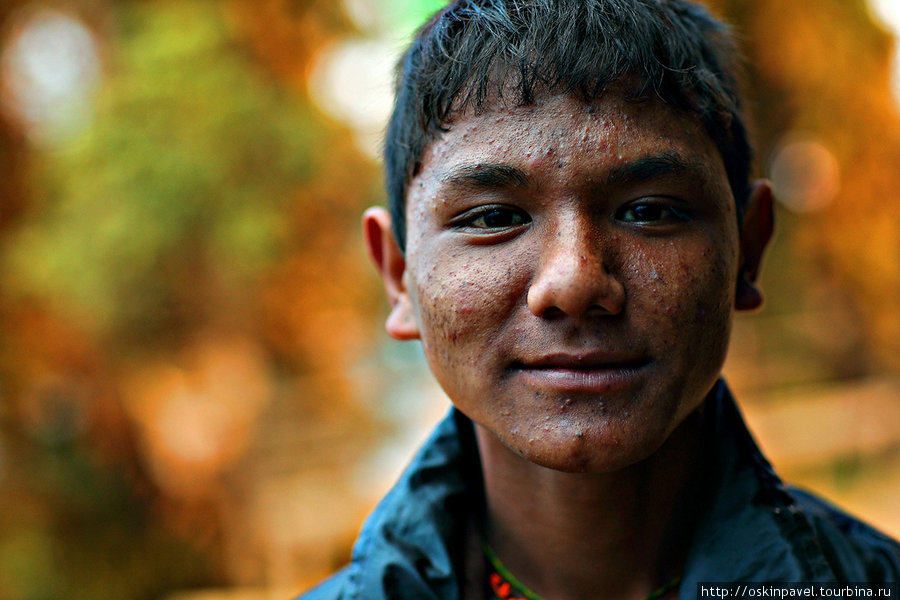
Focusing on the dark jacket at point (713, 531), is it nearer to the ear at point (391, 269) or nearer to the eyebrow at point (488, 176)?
the ear at point (391, 269)

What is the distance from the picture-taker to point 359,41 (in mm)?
5211

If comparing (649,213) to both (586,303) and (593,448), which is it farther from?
(593,448)

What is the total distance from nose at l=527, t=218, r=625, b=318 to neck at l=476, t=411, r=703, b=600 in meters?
0.39

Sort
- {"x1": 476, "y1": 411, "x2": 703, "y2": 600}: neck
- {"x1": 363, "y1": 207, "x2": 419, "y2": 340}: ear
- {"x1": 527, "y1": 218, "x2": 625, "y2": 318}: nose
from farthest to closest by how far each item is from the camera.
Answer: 1. {"x1": 363, "y1": 207, "x2": 419, "y2": 340}: ear
2. {"x1": 476, "y1": 411, "x2": 703, "y2": 600}: neck
3. {"x1": 527, "y1": 218, "x2": 625, "y2": 318}: nose

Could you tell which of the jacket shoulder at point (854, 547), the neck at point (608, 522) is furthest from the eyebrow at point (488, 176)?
the jacket shoulder at point (854, 547)

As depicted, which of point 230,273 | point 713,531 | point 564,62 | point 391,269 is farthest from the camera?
point 230,273

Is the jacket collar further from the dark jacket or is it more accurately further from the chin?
the chin

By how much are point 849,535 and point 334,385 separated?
499cm

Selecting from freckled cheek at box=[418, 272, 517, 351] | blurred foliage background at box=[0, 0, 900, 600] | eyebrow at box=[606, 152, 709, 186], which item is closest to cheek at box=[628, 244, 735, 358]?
eyebrow at box=[606, 152, 709, 186]

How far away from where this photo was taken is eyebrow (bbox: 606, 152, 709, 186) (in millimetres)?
1292

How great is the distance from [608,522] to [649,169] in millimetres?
685

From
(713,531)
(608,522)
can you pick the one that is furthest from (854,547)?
(608,522)

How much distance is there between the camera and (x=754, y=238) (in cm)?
161

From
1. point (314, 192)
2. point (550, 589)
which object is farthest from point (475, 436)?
point (314, 192)
